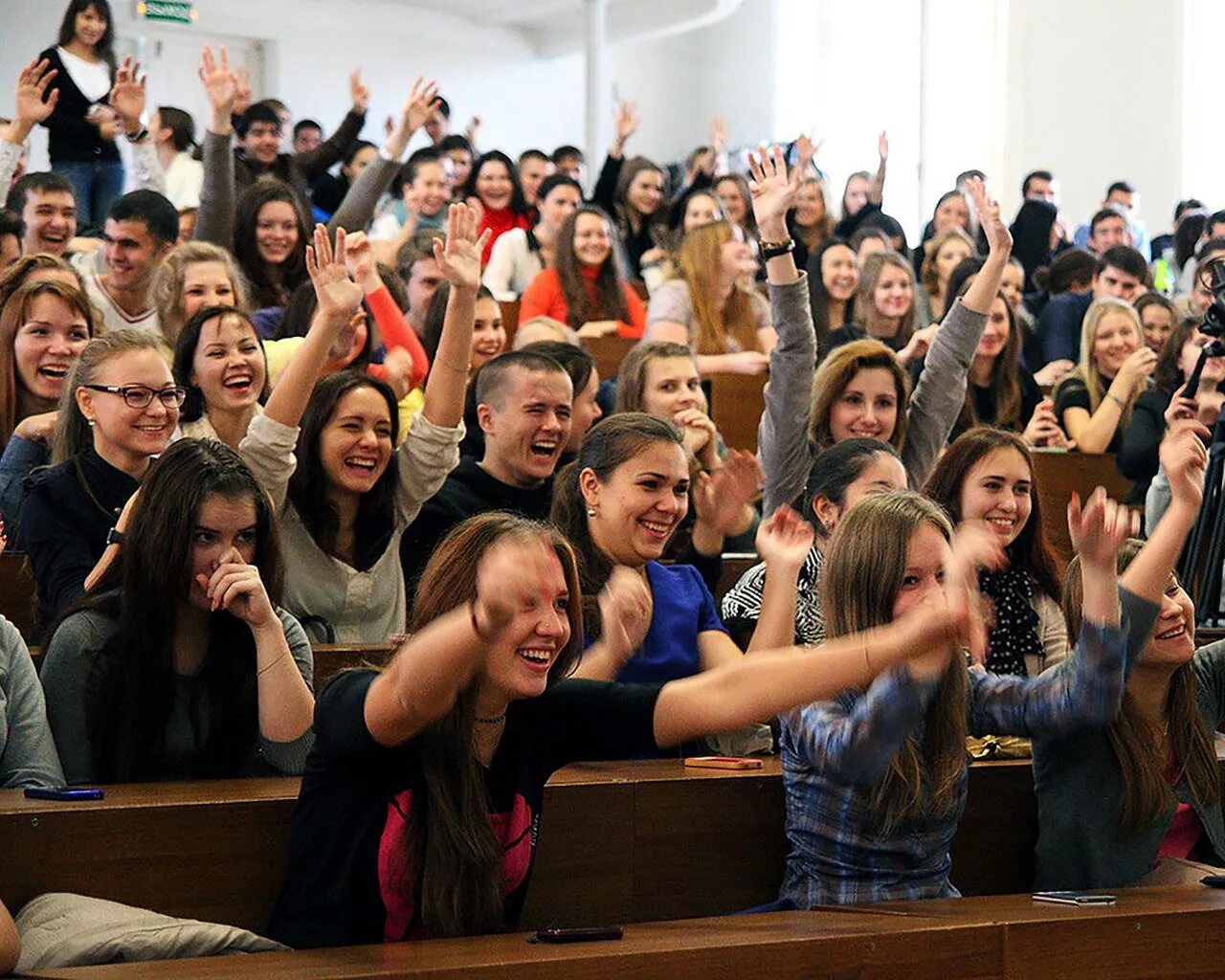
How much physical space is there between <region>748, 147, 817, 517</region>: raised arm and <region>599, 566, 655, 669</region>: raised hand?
4.35 feet

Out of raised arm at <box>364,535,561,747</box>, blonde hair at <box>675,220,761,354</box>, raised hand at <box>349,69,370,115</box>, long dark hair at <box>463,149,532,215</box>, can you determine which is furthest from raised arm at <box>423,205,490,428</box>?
long dark hair at <box>463,149,532,215</box>

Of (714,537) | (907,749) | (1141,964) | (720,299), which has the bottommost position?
(1141,964)

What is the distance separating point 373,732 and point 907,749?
79 centimetres

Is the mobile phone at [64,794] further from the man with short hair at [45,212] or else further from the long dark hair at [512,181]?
the long dark hair at [512,181]

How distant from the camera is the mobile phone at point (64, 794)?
7.48 feet

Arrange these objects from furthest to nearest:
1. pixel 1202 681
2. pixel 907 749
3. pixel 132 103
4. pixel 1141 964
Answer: pixel 132 103, pixel 1202 681, pixel 907 749, pixel 1141 964

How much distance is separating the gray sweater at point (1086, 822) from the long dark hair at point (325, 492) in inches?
50.1

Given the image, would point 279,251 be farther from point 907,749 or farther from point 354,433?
point 907,749

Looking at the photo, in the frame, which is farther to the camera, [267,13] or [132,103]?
[267,13]

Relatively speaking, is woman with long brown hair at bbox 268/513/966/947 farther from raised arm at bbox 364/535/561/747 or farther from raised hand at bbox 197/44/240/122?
raised hand at bbox 197/44/240/122

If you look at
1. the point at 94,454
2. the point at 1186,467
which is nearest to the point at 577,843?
the point at 1186,467

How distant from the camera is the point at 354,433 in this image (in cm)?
338

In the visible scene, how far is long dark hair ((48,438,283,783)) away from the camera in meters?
2.54

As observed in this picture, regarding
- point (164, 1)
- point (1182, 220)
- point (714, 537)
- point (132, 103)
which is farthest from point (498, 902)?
point (164, 1)
